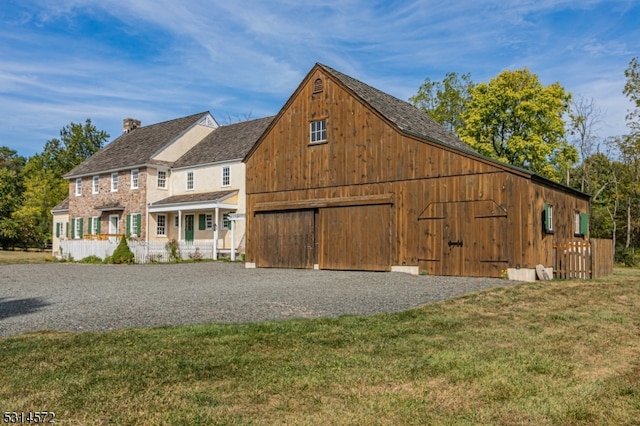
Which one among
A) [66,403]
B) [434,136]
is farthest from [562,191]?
[66,403]

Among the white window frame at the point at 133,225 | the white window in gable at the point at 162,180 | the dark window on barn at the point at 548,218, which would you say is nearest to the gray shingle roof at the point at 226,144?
the white window in gable at the point at 162,180

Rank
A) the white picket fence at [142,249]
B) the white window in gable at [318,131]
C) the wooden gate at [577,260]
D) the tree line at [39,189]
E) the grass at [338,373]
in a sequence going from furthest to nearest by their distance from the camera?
the tree line at [39,189] < the white picket fence at [142,249] < the white window in gable at [318,131] < the wooden gate at [577,260] < the grass at [338,373]

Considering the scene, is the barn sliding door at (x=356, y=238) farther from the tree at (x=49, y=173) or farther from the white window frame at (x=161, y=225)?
the tree at (x=49, y=173)

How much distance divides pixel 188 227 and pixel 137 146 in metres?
8.89

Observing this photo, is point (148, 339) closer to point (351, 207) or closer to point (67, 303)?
point (67, 303)

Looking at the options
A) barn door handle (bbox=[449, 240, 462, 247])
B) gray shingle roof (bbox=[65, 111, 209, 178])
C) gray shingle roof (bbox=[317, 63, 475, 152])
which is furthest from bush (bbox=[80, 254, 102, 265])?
barn door handle (bbox=[449, 240, 462, 247])

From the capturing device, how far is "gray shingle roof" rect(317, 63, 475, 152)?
816 inches

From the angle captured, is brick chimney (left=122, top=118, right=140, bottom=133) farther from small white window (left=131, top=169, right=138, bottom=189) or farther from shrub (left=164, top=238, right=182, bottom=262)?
shrub (left=164, top=238, right=182, bottom=262)

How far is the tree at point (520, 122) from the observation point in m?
34.4

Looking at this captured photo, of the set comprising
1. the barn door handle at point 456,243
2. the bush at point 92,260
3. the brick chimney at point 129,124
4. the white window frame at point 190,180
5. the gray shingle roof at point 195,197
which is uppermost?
the brick chimney at point 129,124

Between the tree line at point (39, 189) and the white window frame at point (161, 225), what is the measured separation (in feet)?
68.8

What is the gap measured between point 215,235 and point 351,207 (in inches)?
483

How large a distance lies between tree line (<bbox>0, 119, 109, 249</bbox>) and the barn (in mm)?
36938

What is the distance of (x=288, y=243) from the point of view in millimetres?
22703
